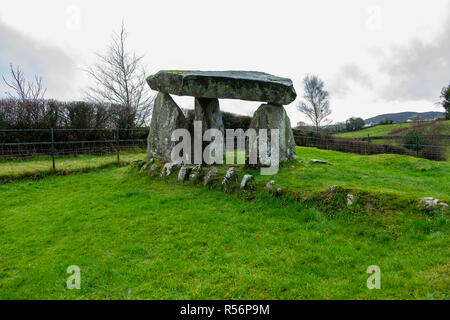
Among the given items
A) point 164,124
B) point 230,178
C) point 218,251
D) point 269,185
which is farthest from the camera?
point 164,124

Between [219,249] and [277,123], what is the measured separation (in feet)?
15.7

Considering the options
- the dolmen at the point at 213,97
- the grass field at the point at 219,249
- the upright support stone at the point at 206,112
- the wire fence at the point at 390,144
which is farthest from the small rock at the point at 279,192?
the wire fence at the point at 390,144

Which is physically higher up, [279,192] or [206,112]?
[206,112]

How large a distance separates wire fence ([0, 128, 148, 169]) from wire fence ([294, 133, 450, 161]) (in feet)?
38.3

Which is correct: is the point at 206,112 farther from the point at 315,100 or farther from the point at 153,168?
the point at 315,100

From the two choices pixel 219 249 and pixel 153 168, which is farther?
pixel 153 168

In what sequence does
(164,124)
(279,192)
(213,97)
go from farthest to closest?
(164,124) < (213,97) < (279,192)

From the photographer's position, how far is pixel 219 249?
13.0ft

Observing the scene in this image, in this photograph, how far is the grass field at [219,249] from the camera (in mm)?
3021

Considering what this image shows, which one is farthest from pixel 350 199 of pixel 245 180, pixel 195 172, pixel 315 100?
pixel 315 100

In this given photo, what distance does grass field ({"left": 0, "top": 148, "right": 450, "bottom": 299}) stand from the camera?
3.02 m
